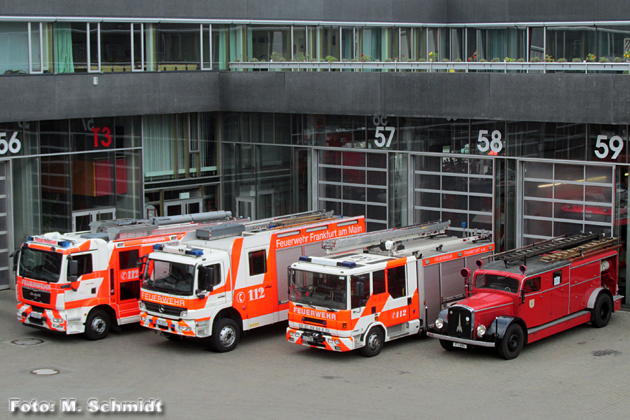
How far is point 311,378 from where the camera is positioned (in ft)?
53.4

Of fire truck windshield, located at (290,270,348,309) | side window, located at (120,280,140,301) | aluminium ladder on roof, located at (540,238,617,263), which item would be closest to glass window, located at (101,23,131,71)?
side window, located at (120,280,140,301)

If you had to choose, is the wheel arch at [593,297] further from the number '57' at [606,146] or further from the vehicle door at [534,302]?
the number '57' at [606,146]

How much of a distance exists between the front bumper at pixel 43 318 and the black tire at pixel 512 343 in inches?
376

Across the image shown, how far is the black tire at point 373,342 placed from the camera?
690 inches

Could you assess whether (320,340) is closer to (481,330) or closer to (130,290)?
(481,330)

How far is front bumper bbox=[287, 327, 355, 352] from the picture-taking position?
17031mm

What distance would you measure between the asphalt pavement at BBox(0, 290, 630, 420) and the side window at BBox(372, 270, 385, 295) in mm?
1460

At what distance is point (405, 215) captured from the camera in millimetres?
25406

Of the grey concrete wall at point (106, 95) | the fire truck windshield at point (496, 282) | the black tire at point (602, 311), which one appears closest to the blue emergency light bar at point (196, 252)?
the fire truck windshield at point (496, 282)

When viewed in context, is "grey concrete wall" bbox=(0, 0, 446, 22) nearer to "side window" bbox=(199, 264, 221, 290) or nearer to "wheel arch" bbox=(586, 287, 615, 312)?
"side window" bbox=(199, 264, 221, 290)

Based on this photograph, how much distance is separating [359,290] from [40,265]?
747 centimetres

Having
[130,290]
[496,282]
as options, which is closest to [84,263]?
[130,290]

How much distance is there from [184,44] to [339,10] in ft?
21.1

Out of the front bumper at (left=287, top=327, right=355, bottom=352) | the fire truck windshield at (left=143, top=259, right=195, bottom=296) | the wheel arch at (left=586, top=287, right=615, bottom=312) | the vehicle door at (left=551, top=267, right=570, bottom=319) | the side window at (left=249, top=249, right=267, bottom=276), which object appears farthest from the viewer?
the wheel arch at (left=586, top=287, right=615, bottom=312)
